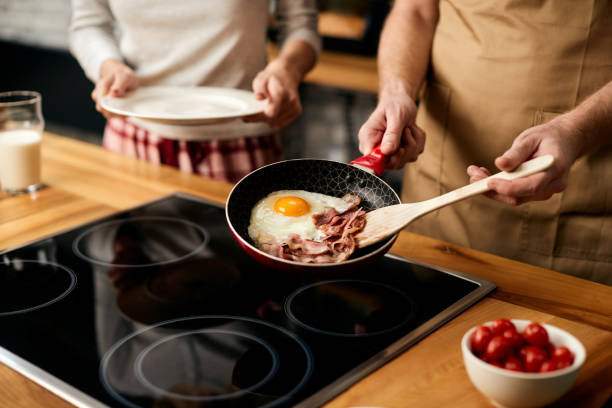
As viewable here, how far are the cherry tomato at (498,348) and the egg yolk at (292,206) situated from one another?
0.44 meters

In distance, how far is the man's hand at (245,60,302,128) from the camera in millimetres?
1406

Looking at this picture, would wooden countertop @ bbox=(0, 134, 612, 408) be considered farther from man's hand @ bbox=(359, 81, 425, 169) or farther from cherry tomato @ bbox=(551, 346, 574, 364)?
man's hand @ bbox=(359, 81, 425, 169)

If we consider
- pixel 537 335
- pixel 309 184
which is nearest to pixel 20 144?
pixel 309 184

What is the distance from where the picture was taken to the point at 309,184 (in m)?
1.10

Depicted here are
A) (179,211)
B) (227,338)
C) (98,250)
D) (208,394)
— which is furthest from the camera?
(179,211)

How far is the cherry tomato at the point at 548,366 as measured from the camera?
64 cm

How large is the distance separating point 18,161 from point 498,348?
1143 mm

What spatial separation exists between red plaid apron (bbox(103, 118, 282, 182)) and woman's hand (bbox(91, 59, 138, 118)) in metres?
0.28

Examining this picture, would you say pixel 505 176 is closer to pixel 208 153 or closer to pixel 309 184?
pixel 309 184

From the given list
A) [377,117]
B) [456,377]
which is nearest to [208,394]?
[456,377]

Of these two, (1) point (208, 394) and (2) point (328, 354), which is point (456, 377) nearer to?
(2) point (328, 354)

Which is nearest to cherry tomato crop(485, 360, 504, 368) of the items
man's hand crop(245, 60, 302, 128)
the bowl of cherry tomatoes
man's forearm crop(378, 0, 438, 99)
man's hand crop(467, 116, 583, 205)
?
the bowl of cherry tomatoes

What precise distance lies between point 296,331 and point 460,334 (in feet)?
0.77

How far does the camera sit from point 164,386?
72cm
